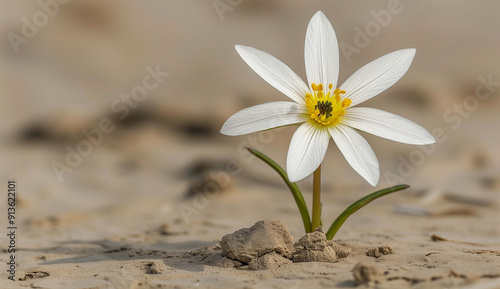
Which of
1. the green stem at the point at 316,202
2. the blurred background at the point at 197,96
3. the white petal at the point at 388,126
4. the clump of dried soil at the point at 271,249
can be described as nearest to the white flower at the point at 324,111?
the white petal at the point at 388,126

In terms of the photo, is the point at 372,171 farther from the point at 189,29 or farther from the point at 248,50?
the point at 189,29

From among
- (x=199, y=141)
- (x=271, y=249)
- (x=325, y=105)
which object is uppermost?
(x=199, y=141)

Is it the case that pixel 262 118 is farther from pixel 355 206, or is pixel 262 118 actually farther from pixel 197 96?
pixel 197 96

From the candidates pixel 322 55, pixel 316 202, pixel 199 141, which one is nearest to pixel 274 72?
pixel 322 55

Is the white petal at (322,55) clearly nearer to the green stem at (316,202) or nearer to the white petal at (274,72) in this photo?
the white petal at (274,72)

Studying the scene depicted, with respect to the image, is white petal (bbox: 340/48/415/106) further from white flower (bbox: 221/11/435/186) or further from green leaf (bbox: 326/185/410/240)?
green leaf (bbox: 326/185/410/240)

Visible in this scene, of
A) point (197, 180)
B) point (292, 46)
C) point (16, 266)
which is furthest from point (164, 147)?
point (16, 266)
